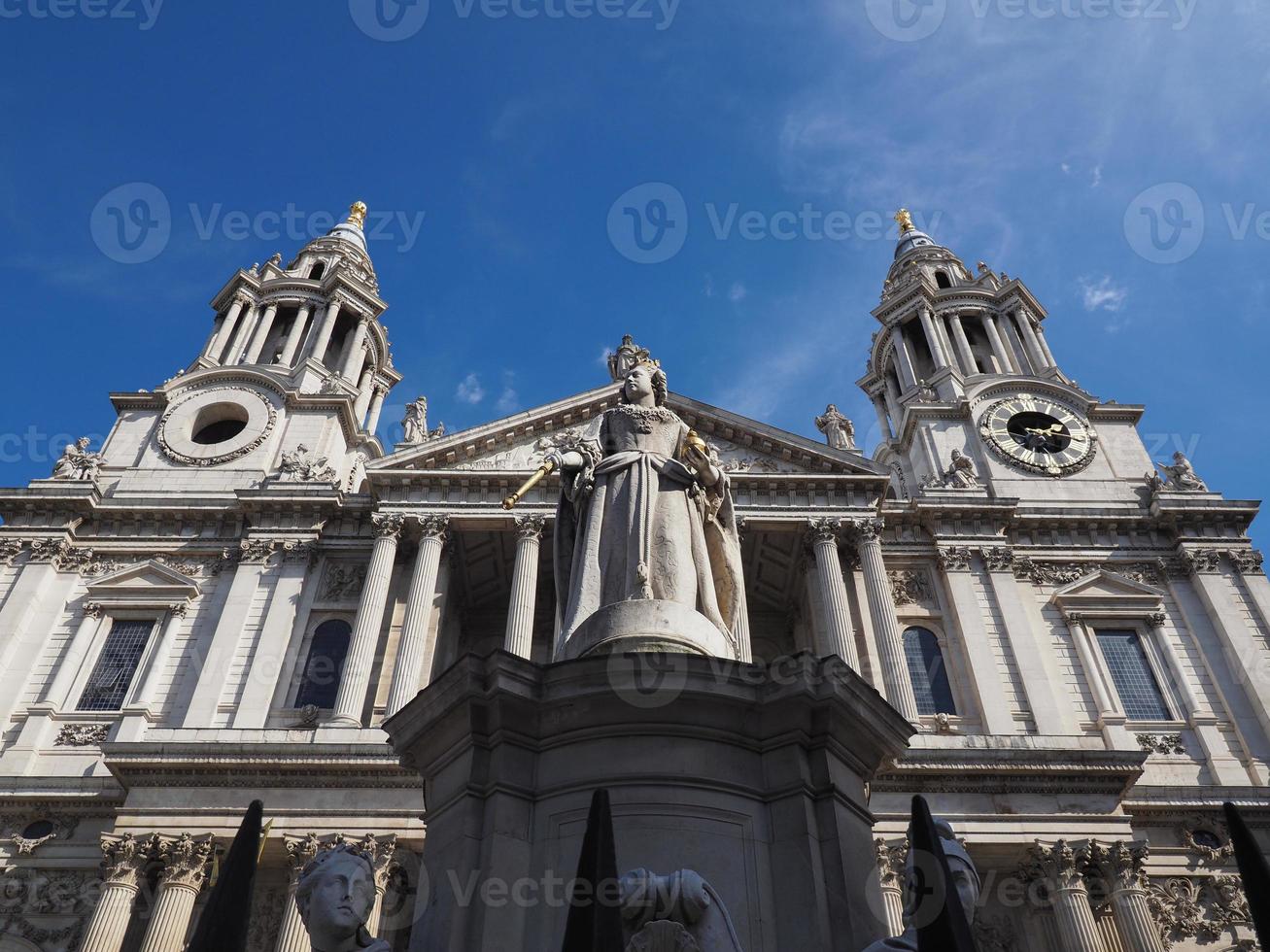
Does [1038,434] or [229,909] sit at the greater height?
[1038,434]

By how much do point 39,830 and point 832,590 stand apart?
19812 mm

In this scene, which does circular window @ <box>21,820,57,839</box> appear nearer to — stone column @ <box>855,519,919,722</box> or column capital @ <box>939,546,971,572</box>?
stone column @ <box>855,519,919,722</box>

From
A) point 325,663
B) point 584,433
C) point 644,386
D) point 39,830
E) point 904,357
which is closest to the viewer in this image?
point 644,386

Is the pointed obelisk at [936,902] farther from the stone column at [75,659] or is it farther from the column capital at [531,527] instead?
the stone column at [75,659]

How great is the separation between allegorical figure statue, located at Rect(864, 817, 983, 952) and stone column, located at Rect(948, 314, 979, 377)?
117ft

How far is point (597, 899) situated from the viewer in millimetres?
4656

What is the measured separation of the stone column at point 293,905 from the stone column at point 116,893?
2.79 metres

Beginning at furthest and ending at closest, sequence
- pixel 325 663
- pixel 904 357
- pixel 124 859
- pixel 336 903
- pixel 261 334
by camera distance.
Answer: pixel 904 357 → pixel 261 334 → pixel 325 663 → pixel 124 859 → pixel 336 903

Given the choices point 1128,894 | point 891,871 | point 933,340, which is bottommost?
point 1128,894

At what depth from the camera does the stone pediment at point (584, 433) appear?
30.2 metres

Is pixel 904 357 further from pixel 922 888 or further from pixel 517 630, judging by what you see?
pixel 922 888

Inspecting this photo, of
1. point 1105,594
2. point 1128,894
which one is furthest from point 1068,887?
point 1105,594

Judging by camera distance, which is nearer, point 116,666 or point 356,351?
point 116,666

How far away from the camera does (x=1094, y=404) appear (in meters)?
37.1
